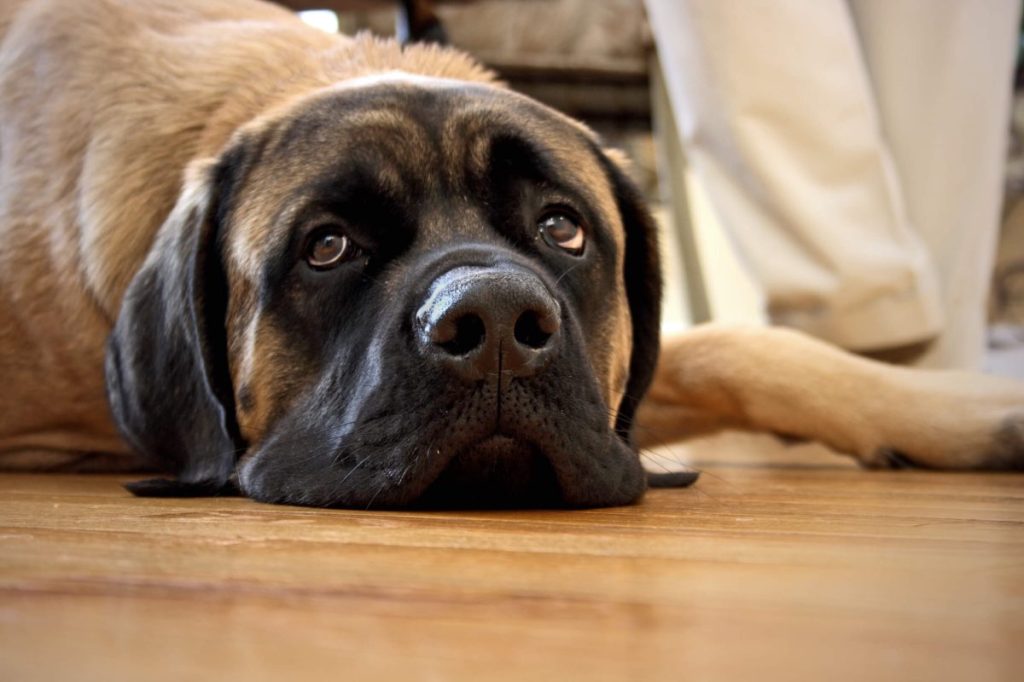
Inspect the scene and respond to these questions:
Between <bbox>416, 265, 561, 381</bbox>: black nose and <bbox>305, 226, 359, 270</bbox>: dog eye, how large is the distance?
0.30 meters

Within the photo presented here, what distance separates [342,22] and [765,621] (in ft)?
18.3

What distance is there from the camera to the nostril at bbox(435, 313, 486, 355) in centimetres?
120

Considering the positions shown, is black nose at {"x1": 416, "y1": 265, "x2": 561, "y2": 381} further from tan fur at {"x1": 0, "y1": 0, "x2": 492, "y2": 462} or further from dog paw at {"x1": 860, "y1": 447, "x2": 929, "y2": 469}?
dog paw at {"x1": 860, "y1": 447, "x2": 929, "y2": 469}

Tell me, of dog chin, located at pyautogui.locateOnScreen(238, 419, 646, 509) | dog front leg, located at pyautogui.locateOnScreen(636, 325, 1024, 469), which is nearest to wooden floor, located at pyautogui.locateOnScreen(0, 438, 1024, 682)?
dog chin, located at pyautogui.locateOnScreen(238, 419, 646, 509)

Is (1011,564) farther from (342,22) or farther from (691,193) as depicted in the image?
(342,22)

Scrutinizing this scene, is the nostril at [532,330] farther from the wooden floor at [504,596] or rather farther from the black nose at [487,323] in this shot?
the wooden floor at [504,596]

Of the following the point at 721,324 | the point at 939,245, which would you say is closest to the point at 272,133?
the point at 721,324

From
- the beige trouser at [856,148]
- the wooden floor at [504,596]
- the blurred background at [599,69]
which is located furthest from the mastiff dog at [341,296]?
the blurred background at [599,69]

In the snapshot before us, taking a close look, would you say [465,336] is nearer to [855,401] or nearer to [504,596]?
[504,596]

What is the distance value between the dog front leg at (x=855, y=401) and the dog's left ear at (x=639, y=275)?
A: 0.14m

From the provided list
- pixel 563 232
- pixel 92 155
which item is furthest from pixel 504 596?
pixel 92 155

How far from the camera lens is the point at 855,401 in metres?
2.02

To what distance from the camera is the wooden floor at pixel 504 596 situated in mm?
552

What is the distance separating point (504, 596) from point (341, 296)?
2.80 ft
